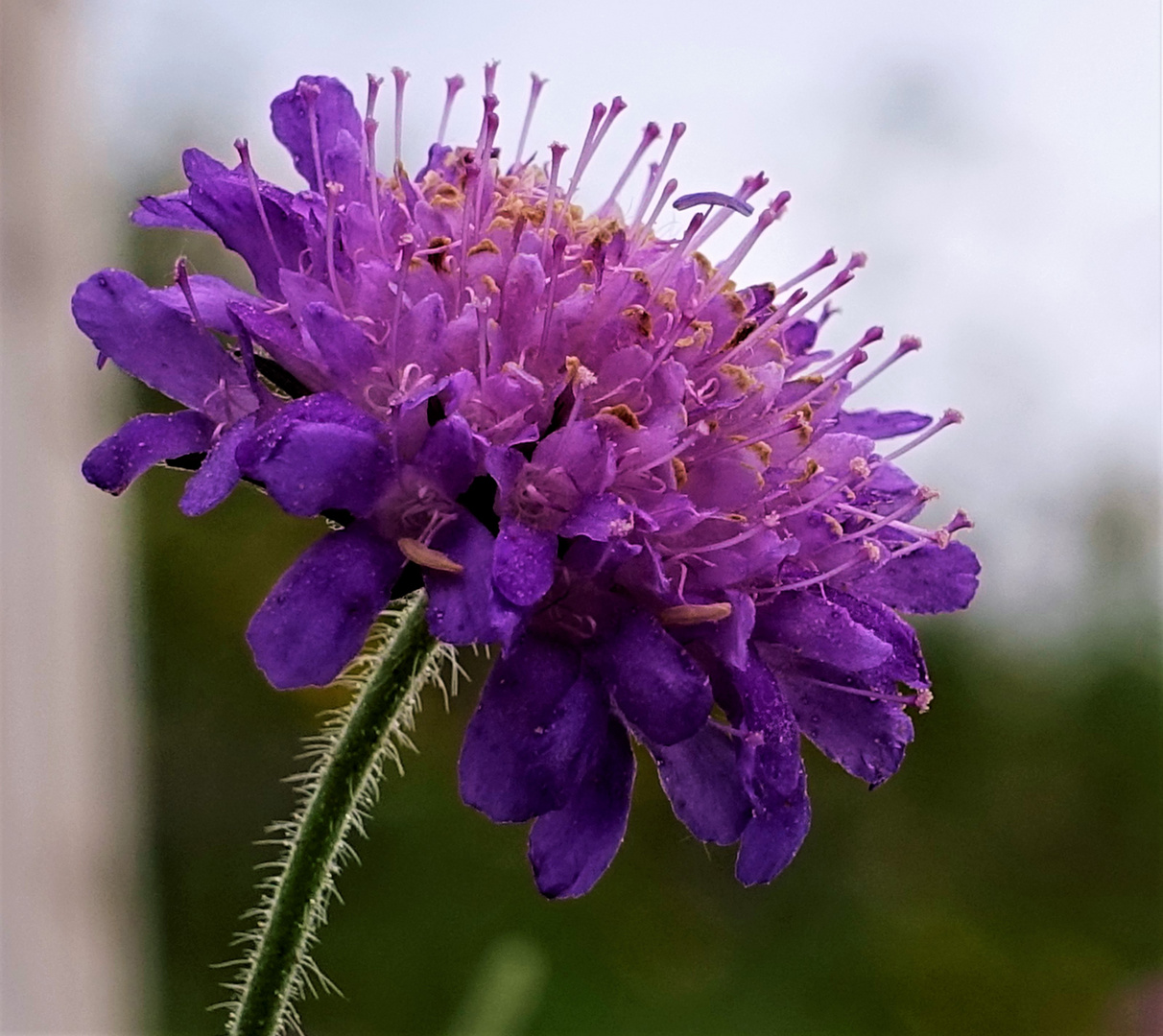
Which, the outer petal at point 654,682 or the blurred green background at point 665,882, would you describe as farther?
the blurred green background at point 665,882

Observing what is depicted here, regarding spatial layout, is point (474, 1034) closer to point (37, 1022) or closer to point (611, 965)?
point (37, 1022)

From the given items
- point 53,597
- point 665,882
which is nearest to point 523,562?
point 53,597

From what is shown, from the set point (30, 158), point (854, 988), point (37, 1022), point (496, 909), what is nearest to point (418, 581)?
point (30, 158)

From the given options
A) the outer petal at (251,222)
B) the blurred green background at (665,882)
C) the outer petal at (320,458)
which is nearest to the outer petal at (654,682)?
the outer petal at (320,458)

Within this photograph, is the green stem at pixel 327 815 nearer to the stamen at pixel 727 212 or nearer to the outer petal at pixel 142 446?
the outer petal at pixel 142 446

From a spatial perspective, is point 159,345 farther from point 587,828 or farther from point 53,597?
point 53,597

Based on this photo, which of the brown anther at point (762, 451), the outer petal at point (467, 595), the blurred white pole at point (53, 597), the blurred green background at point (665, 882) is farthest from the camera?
the blurred green background at point (665, 882)
